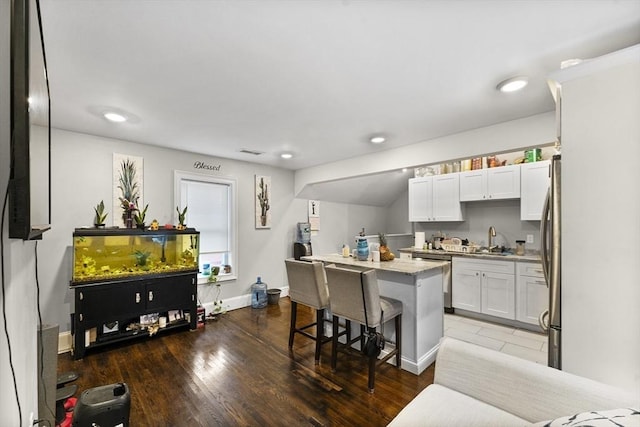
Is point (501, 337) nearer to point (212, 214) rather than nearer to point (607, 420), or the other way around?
point (607, 420)

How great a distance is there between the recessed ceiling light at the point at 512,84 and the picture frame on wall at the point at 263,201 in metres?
3.55

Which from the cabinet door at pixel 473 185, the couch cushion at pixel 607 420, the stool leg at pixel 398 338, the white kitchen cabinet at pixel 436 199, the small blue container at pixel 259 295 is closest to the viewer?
the couch cushion at pixel 607 420

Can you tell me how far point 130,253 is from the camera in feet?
11.0

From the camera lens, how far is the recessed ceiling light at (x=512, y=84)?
6.46 ft

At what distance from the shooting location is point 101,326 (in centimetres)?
302

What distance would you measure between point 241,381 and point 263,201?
9.52 feet

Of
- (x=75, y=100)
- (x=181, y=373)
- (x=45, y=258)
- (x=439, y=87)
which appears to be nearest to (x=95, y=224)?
(x=45, y=258)

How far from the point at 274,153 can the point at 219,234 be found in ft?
5.02

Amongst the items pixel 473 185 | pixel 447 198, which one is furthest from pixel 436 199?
pixel 473 185

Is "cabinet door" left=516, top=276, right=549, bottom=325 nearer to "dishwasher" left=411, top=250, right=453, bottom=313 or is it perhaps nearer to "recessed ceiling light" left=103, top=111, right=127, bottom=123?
"dishwasher" left=411, top=250, right=453, bottom=313

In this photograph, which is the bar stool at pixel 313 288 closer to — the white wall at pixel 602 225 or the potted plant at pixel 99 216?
the white wall at pixel 602 225

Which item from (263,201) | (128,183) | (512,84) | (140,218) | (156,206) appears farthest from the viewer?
(263,201)

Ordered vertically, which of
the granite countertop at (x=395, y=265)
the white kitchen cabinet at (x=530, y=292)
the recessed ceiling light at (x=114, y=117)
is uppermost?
the recessed ceiling light at (x=114, y=117)

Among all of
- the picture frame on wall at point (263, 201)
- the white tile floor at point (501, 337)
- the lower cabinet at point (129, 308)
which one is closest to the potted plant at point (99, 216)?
the lower cabinet at point (129, 308)
